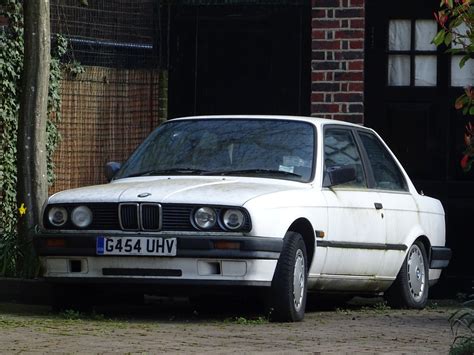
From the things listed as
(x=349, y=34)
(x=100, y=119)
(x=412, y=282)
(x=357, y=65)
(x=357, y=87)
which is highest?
(x=349, y=34)

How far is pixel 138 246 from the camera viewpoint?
32.1 feet

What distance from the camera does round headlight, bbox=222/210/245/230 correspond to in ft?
32.0

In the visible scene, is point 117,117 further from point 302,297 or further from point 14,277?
point 302,297

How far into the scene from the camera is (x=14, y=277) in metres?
11.7

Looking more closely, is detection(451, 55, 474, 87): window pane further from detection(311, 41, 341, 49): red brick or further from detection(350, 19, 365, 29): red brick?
detection(311, 41, 341, 49): red brick

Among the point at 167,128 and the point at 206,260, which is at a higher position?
the point at 167,128

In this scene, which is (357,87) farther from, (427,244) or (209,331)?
(209,331)

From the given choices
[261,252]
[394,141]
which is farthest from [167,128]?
[394,141]

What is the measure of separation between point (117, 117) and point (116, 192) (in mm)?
6239

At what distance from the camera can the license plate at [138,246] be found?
31.9 ft

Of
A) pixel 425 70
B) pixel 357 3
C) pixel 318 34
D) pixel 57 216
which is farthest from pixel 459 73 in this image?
pixel 57 216

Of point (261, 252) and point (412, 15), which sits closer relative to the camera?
point (261, 252)

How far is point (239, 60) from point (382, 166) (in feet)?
14.3

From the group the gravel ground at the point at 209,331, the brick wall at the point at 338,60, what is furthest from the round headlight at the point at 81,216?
the brick wall at the point at 338,60
